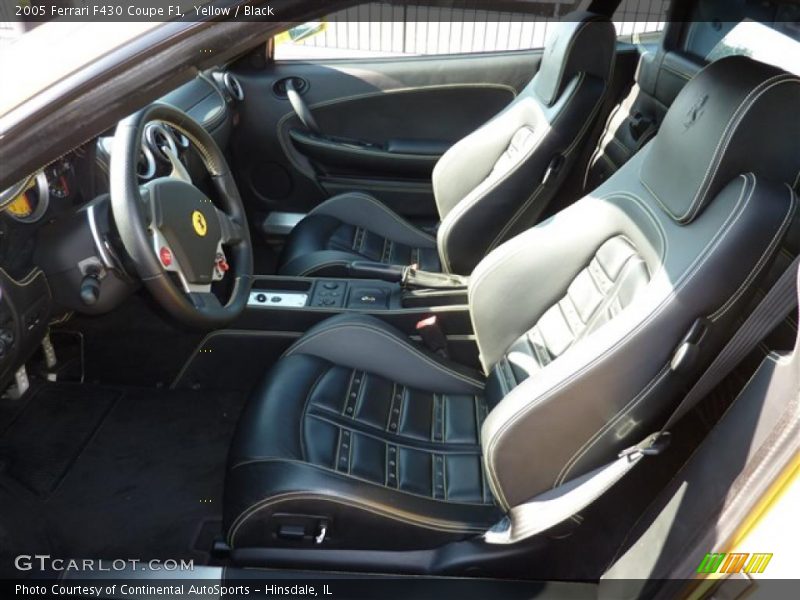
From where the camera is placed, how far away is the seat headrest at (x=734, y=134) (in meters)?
1.03

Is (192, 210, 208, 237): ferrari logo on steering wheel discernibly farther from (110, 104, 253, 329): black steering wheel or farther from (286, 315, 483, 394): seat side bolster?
(286, 315, 483, 394): seat side bolster

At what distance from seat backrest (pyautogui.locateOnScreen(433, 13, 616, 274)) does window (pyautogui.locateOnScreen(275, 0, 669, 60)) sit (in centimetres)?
22

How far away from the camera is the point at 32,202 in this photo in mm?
1320

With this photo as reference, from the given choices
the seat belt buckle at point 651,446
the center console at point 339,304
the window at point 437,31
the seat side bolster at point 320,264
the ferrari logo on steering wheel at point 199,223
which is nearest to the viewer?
the seat belt buckle at point 651,446

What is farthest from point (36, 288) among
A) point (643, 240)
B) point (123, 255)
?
point (643, 240)

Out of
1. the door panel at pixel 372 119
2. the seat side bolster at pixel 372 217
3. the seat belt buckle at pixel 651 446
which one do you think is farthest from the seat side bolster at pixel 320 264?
the seat belt buckle at pixel 651 446

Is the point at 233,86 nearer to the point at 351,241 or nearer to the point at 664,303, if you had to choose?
the point at 351,241

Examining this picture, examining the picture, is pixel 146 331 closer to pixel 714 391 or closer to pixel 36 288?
pixel 36 288

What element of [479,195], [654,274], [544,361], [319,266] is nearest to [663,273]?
[654,274]

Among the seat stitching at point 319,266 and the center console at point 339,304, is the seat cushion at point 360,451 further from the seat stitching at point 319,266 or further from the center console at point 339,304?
the seat stitching at point 319,266

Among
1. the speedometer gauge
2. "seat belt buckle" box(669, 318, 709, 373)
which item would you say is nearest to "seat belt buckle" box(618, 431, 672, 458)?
"seat belt buckle" box(669, 318, 709, 373)

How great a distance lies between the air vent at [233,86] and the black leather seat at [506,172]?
71 cm

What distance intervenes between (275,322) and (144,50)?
1.10 meters

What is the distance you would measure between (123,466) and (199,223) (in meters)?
0.80
